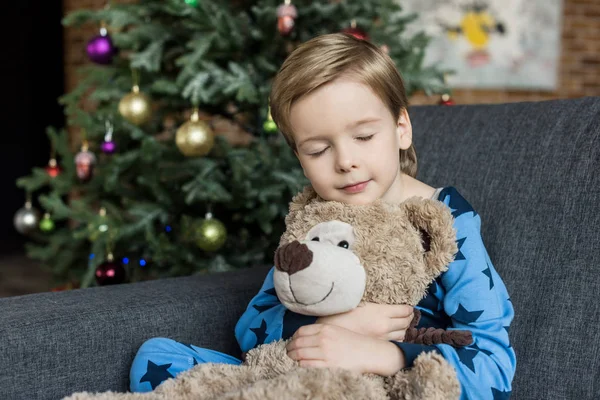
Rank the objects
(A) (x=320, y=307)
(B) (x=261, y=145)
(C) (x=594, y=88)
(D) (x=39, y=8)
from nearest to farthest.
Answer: (A) (x=320, y=307) < (B) (x=261, y=145) < (C) (x=594, y=88) < (D) (x=39, y=8)

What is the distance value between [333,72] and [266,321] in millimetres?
469

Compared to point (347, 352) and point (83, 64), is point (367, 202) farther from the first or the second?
point (83, 64)

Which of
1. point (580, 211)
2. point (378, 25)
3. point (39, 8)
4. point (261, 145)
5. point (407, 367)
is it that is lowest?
point (407, 367)

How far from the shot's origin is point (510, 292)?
125cm

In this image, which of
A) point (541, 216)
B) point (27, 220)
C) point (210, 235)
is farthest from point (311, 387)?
point (27, 220)

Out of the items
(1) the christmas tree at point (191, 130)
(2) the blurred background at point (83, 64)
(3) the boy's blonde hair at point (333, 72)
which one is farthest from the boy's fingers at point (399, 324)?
(2) the blurred background at point (83, 64)

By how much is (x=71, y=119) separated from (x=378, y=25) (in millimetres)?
1191

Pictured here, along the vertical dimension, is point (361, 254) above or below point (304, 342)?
above

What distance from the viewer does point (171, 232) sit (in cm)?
246

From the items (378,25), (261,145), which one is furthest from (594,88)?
(261,145)

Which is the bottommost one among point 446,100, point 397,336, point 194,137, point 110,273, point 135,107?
point 397,336

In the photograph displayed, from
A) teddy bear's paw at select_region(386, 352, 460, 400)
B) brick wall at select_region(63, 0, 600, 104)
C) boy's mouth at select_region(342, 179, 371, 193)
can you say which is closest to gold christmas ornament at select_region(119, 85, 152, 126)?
boy's mouth at select_region(342, 179, 371, 193)

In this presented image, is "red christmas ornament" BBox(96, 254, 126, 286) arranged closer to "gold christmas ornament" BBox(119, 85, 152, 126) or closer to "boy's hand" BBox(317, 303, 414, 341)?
"gold christmas ornament" BBox(119, 85, 152, 126)

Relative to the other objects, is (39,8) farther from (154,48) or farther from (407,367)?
(407,367)
